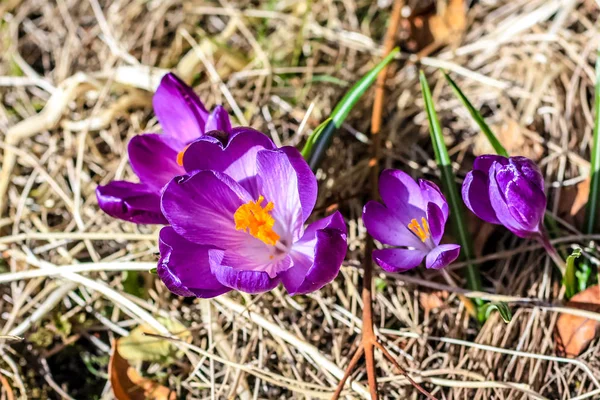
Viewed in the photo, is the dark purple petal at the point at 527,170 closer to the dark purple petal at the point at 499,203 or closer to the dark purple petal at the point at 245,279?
the dark purple petal at the point at 499,203

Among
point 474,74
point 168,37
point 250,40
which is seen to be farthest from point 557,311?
point 168,37

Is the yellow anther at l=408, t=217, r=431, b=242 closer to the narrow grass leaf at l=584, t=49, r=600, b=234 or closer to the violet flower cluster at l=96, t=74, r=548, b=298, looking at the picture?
the violet flower cluster at l=96, t=74, r=548, b=298

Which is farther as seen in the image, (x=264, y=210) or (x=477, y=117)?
(x=477, y=117)

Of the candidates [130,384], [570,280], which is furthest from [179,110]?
[570,280]

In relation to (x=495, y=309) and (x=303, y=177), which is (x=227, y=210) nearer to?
(x=303, y=177)

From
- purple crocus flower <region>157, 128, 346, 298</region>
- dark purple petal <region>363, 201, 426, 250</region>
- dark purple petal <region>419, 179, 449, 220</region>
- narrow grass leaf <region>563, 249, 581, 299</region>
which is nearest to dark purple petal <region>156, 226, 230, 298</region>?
purple crocus flower <region>157, 128, 346, 298</region>

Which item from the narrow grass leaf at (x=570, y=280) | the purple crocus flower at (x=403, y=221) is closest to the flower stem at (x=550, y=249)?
the narrow grass leaf at (x=570, y=280)
